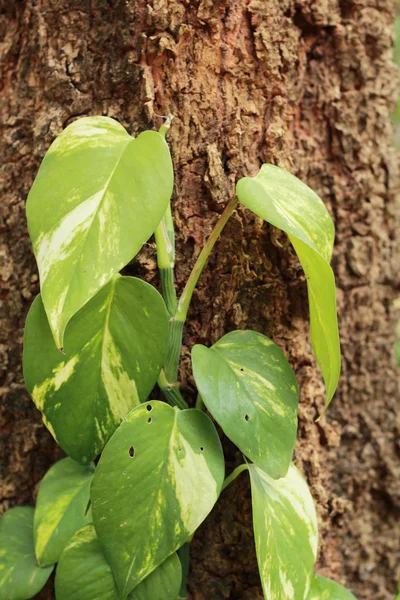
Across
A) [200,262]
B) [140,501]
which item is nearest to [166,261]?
[200,262]

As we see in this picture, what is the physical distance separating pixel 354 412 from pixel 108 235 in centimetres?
73

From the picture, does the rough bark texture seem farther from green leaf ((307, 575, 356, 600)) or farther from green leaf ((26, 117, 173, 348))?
green leaf ((26, 117, 173, 348))

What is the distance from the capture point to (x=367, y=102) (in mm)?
1064

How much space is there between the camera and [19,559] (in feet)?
2.71

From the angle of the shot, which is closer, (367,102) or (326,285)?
(326,285)

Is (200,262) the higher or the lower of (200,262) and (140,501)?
the higher

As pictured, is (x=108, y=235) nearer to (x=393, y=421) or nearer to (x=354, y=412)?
(x=354, y=412)

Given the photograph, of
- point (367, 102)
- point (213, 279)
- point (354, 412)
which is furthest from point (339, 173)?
point (354, 412)

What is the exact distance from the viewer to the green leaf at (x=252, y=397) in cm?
68

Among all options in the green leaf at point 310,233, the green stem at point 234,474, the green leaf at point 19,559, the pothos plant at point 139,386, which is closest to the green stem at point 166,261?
the pothos plant at point 139,386

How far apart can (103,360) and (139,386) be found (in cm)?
6

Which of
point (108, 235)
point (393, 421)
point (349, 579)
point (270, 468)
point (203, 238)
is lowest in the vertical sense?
point (349, 579)

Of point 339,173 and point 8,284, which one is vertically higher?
point 339,173

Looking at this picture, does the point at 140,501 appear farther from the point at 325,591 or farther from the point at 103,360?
the point at 325,591
